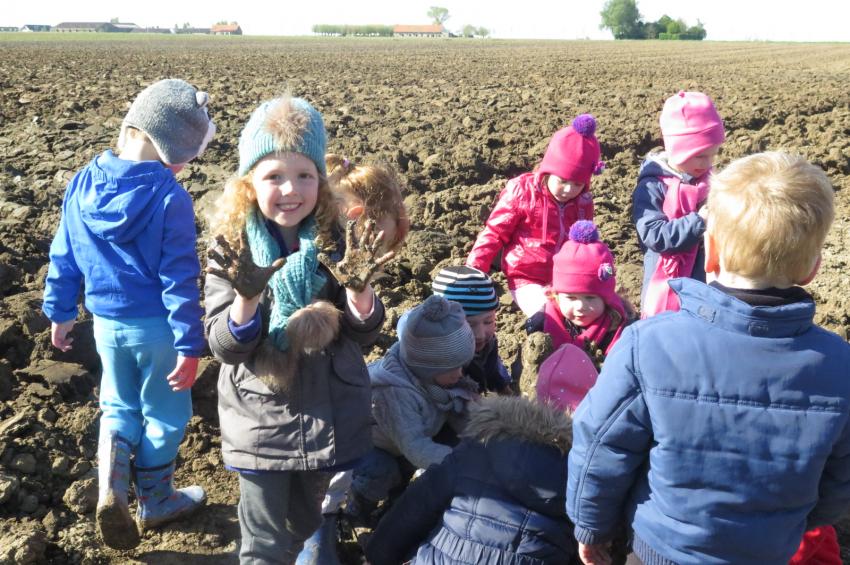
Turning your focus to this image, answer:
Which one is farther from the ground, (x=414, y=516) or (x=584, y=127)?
(x=584, y=127)

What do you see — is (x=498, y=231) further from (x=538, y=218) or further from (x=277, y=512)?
(x=277, y=512)

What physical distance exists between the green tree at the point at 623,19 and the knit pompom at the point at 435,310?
8883 centimetres

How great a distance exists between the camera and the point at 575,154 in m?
4.17

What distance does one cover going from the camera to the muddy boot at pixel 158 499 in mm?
3241

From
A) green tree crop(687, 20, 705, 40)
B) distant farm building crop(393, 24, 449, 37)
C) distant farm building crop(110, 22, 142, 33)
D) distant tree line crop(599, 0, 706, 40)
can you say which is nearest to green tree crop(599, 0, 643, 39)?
distant tree line crop(599, 0, 706, 40)

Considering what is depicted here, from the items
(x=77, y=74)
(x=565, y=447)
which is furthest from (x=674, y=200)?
(x=77, y=74)

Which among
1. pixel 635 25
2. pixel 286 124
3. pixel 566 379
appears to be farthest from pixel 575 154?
pixel 635 25

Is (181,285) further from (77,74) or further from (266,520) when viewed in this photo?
(77,74)

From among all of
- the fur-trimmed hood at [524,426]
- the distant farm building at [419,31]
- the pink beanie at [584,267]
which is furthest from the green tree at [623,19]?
the fur-trimmed hood at [524,426]

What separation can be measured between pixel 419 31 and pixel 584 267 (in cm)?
10511

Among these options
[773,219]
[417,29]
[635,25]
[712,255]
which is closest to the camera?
[773,219]

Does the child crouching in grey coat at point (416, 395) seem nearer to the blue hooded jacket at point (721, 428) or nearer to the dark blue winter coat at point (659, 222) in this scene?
the blue hooded jacket at point (721, 428)

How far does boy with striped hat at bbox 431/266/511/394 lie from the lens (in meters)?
3.69

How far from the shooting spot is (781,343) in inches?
76.5
